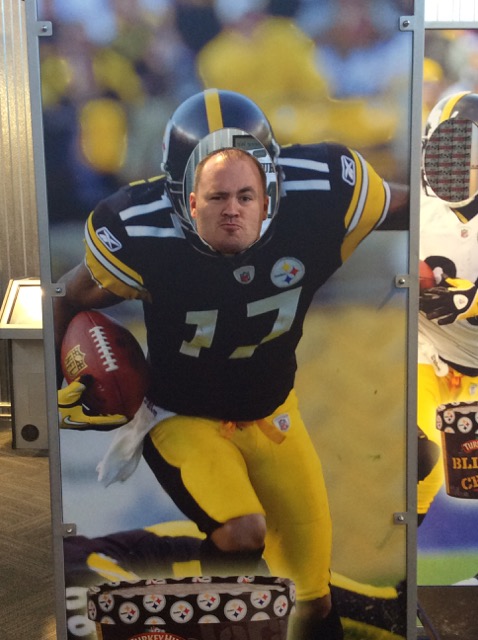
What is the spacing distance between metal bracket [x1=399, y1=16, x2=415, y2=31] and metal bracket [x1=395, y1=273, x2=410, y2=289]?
1.65 ft

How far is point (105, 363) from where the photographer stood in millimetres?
1382

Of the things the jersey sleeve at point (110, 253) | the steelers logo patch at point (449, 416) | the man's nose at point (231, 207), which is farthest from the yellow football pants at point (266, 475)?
the steelers logo patch at point (449, 416)

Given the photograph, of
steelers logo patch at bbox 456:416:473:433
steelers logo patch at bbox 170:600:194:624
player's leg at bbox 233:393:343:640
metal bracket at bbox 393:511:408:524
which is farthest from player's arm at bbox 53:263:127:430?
steelers logo patch at bbox 456:416:473:433

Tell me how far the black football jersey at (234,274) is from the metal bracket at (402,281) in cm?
12

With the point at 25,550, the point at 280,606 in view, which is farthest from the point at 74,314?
the point at 25,550

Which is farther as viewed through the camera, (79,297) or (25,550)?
(25,550)

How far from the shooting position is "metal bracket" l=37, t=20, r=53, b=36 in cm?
128

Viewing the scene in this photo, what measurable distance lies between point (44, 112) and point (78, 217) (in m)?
0.22

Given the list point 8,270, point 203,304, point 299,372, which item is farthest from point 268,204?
point 8,270

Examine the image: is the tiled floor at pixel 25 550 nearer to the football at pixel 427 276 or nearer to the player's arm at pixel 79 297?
the player's arm at pixel 79 297

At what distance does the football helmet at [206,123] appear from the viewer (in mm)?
1296

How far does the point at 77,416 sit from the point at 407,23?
1083 millimetres

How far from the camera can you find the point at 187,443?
4.60 ft

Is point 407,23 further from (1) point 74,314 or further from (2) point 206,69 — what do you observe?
(1) point 74,314
